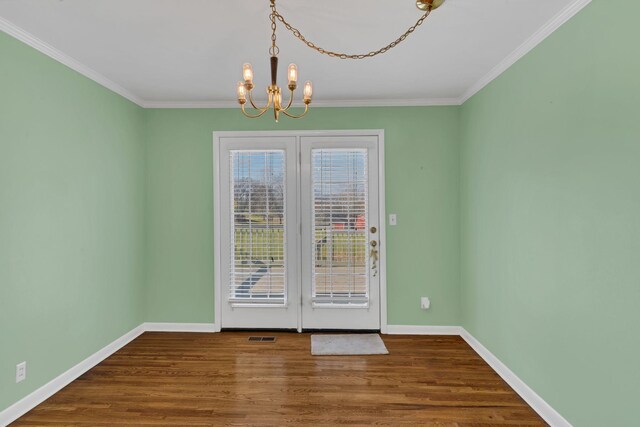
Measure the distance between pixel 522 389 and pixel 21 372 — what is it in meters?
3.42

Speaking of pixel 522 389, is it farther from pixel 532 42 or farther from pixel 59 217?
pixel 59 217

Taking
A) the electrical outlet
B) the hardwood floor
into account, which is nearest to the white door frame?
the hardwood floor

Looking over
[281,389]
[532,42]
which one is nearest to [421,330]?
[281,389]

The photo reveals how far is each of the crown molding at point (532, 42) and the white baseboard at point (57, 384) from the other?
4.11 meters

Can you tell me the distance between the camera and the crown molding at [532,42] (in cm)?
196

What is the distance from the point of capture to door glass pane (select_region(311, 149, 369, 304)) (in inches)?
145

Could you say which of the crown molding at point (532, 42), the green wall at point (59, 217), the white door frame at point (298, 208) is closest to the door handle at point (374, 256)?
the white door frame at point (298, 208)

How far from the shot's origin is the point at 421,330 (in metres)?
3.65

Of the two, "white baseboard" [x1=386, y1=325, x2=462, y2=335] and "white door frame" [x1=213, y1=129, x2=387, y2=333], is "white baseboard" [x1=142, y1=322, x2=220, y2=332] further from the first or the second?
"white baseboard" [x1=386, y1=325, x2=462, y2=335]

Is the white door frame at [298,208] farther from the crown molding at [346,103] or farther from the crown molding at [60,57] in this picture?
the crown molding at [60,57]

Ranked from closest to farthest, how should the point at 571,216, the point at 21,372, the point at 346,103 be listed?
the point at 571,216 → the point at 21,372 → the point at 346,103

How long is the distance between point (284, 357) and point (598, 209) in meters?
Answer: 2.57

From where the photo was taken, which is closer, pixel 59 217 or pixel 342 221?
pixel 59 217

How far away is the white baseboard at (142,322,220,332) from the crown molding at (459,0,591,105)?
3.56 m
